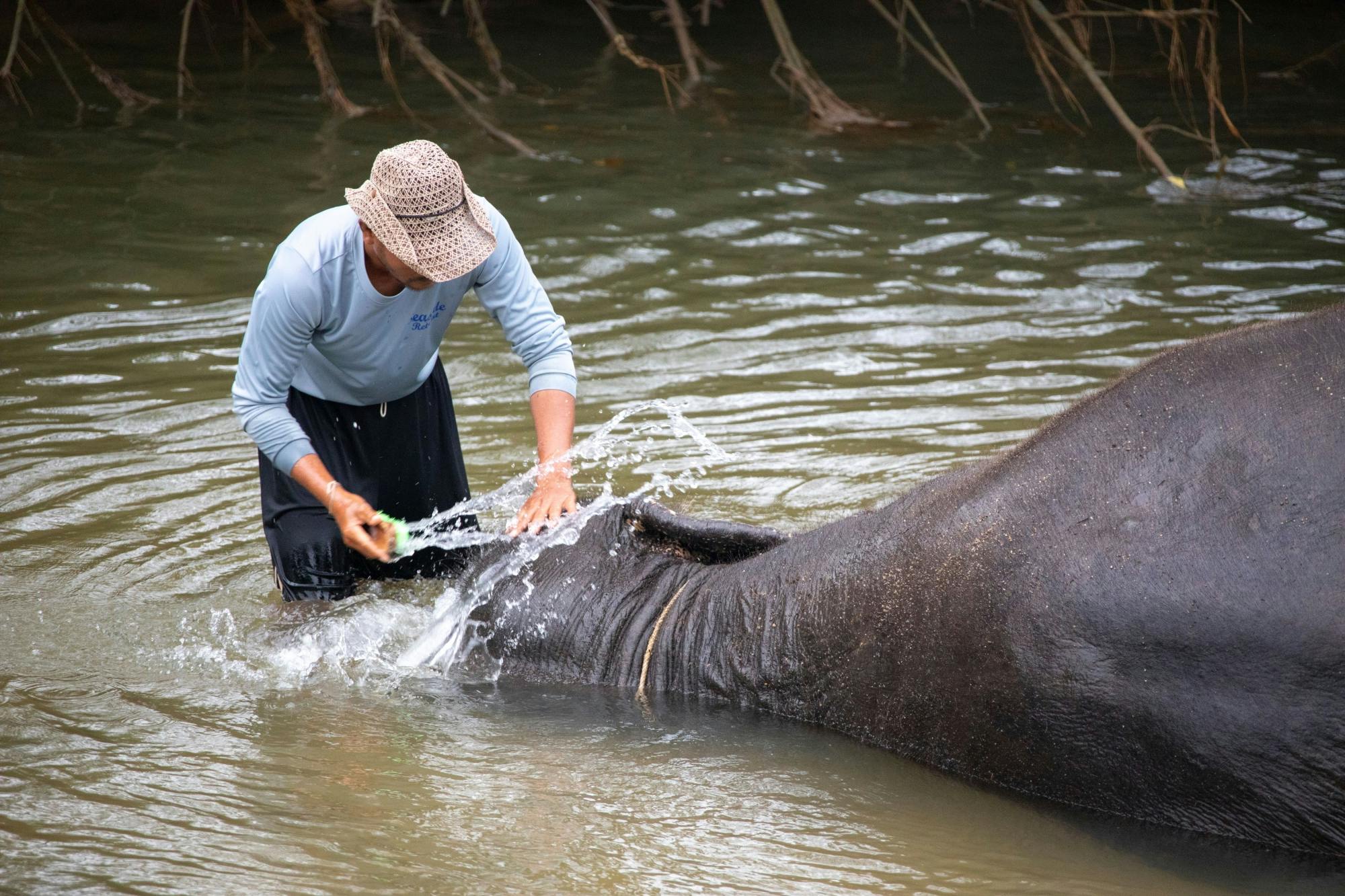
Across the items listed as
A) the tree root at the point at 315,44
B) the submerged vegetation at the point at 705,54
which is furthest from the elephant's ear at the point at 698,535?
the tree root at the point at 315,44

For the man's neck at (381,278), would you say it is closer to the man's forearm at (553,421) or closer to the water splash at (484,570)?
the man's forearm at (553,421)

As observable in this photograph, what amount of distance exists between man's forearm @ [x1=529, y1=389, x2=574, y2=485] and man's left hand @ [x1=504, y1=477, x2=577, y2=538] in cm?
5

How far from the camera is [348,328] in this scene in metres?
4.13

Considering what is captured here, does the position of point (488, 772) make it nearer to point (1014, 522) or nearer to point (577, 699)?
point (577, 699)

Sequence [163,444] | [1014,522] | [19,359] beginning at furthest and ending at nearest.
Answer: [19,359]
[163,444]
[1014,522]

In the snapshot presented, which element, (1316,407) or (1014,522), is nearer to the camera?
(1316,407)

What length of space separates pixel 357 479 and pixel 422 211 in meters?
1.12

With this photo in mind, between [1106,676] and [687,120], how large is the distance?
9093 millimetres

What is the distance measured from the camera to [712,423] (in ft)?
20.7

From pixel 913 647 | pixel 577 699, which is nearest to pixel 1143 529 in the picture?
pixel 913 647

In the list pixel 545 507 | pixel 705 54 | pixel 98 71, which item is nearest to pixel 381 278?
pixel 545 507

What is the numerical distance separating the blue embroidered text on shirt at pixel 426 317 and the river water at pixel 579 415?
830mm

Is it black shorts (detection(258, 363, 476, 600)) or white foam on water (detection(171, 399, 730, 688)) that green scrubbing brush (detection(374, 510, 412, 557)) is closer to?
white foam on water (detection(171, 399, 730, 688))

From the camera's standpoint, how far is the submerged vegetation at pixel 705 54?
7793 millimetres
